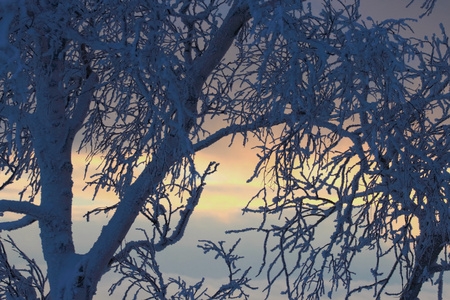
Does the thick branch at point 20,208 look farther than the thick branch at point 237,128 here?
No

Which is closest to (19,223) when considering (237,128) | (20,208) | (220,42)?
(20,208)

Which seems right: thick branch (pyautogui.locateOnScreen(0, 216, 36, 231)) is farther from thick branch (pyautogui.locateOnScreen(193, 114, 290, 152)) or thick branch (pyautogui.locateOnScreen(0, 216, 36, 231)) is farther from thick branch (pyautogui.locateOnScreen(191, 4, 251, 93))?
thick branch (pyautogui.locateOnScreen(191, 4, 251, 93))

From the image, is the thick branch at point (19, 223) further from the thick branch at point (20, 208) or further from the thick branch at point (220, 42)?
the thick branch at point (220, 42)

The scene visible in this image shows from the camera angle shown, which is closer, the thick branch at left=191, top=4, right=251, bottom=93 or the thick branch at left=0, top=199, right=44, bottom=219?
the thick branch at left=0, top=199, right=44, bottom=219

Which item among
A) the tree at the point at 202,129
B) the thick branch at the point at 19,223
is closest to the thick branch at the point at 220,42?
the tree at the point at 202,129

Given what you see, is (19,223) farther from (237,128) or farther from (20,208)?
(237,128)

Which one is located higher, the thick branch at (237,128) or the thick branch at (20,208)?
the thick branch at (237,128)

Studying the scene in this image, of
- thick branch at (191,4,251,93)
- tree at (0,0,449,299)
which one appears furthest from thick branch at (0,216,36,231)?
thick branch at (191,4,251,93)

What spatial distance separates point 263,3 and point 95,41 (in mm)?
1355

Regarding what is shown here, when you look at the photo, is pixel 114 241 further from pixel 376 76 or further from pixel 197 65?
pixel 376 76

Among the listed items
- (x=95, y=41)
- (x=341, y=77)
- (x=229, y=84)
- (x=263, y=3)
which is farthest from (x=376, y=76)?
(x=229, y=84)

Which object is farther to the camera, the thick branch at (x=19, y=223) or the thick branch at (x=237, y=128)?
the thick branch at (x=19, y=223)

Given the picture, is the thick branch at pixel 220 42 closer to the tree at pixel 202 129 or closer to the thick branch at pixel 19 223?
the tree at pixel 202 129

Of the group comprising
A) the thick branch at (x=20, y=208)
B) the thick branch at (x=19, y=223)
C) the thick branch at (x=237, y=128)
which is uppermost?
the thick branch at (x=237, y=128)
